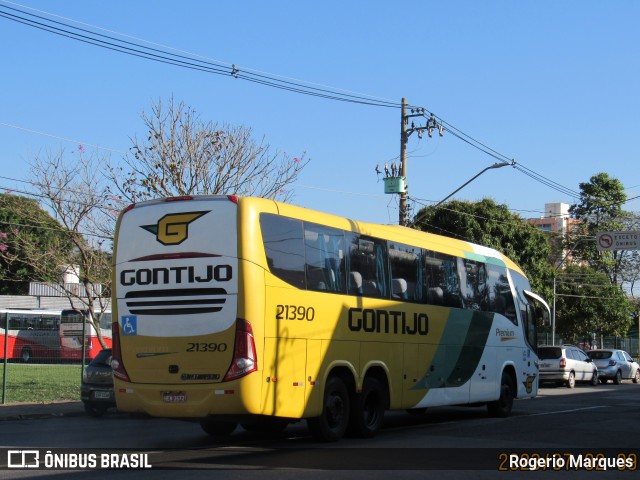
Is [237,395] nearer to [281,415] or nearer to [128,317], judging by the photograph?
[281,415]

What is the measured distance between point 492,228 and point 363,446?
29242 mm

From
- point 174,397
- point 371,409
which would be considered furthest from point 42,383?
point 174,397

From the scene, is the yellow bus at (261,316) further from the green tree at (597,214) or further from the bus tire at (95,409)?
the green tree at (597,214)

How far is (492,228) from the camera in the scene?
1585 inches

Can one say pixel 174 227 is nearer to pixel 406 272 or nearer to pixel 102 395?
pixel 406 272

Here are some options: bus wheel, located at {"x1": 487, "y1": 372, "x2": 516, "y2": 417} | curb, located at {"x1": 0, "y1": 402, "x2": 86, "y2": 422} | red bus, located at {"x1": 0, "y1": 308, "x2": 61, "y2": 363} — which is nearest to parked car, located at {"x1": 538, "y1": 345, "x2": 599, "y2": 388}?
bus wheel, located at {"x1": 487, "y1": 372, "x2": 516, "y2": 417}

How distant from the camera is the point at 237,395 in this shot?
431 inches

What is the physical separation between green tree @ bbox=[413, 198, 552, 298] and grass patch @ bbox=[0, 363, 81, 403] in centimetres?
1770

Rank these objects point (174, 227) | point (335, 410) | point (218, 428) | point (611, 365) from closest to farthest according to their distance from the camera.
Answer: point (174, 227) < point (335, 410) < point (218, 428) < point (611, 365)

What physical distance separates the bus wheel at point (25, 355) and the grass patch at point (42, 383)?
0.42 meters

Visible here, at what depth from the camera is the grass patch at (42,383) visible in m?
22.0

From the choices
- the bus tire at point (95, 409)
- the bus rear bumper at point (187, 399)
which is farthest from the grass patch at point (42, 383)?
the bus rear bumper at point (187, 399)

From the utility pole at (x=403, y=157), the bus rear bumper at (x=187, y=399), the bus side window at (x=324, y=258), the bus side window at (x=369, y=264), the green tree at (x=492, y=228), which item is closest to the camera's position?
the bus rear bumper at (x=187, y=399)

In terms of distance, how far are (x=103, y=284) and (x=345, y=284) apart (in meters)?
17.6
